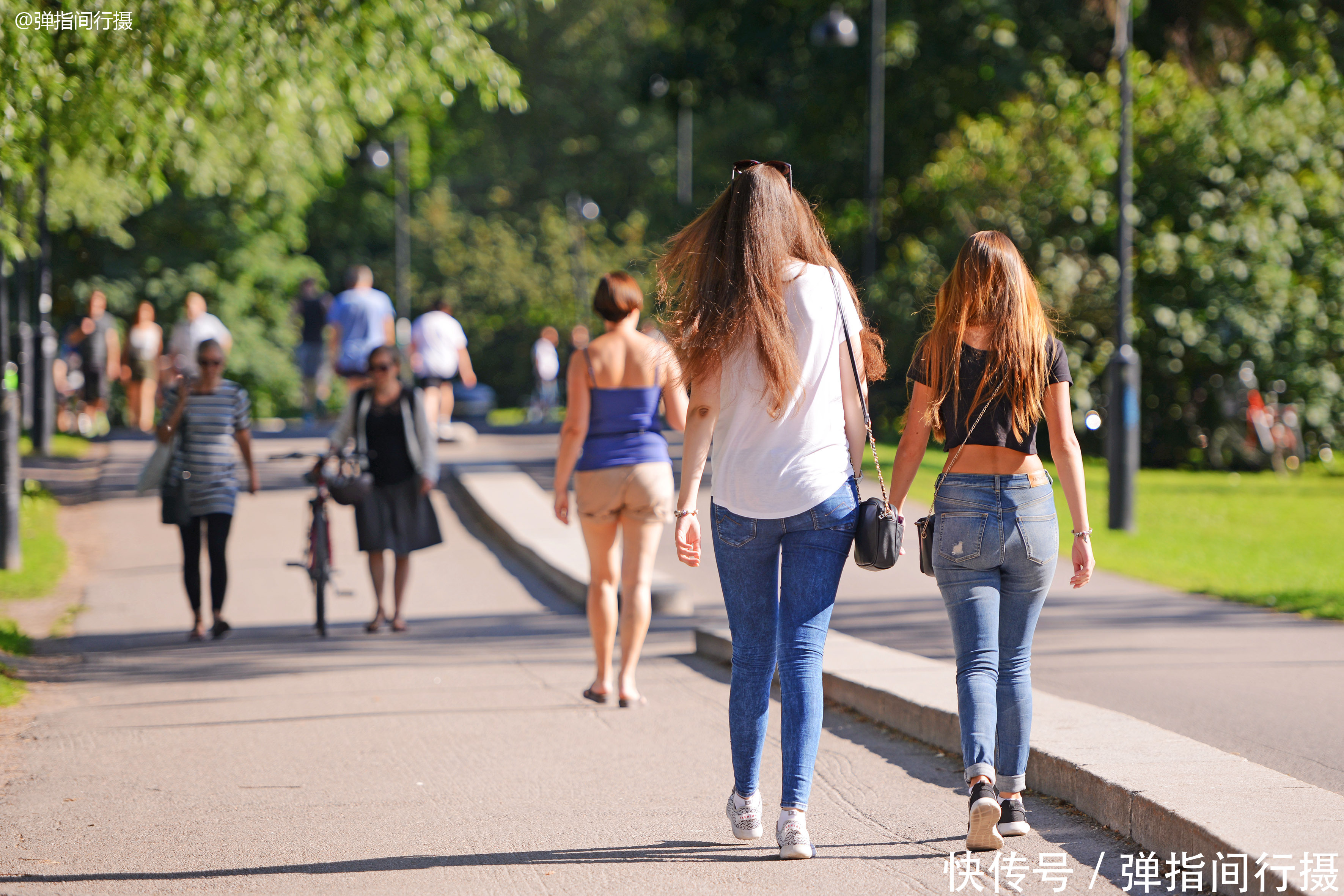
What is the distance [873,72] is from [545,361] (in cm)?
944

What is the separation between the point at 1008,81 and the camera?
2381cm

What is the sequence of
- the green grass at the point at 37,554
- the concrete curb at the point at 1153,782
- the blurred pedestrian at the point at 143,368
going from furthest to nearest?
the blurred pedestrian at the point at 143,368, the green grass at the point at 37,554, the concrete curb at the point at 1153,782

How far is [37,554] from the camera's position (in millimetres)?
12227

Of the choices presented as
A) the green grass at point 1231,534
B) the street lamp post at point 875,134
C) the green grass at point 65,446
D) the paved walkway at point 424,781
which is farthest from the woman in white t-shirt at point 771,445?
the street lamp post at point 875,134

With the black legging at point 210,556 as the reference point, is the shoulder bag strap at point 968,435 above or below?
above

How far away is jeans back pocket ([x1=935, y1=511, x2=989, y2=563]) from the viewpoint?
13.9 ft

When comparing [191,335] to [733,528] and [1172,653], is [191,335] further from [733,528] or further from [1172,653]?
[733,528]

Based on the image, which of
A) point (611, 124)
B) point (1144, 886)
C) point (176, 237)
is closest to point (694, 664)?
point (1144, 886)

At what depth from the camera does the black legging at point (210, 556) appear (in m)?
9.13

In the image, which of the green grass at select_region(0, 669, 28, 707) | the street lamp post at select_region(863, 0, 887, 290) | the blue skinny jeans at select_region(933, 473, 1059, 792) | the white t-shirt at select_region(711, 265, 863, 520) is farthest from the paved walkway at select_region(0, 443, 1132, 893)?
the street lamp post at select_region(863, 0, 887, 290)

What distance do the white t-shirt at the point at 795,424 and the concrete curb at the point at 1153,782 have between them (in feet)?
4.48

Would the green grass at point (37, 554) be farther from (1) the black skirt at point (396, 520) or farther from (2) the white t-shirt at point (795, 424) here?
(2) the white t-shirt at point (795, 424)

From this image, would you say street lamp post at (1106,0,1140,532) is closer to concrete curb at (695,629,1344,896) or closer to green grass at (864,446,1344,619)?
green grass at (864,446,1344,619)

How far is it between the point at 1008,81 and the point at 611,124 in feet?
92.0
